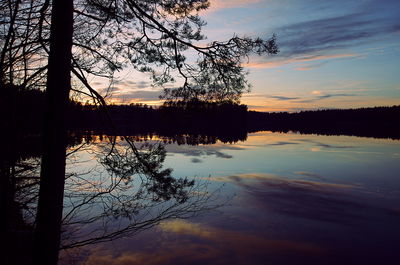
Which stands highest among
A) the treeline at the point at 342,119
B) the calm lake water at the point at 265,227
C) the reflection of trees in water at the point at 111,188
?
the treeline at the point at 342,119

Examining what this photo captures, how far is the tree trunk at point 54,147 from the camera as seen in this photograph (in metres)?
3.86

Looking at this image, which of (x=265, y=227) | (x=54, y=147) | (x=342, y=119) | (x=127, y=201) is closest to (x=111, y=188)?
(x=127, y=201)

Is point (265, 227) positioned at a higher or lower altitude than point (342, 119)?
lower

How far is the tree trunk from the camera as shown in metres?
3.86

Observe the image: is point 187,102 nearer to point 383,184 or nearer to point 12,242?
point 12,242

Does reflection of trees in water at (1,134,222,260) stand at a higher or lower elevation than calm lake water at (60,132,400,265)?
higher

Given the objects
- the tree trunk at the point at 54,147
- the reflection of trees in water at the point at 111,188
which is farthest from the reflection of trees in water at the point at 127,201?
the tree trunk at the point at 54,147

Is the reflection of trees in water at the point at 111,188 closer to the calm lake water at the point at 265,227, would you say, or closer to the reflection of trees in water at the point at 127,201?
the reflection of trees in water at the point at 127,201

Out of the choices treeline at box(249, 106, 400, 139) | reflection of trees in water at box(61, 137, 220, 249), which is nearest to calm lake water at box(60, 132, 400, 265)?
reflection of trees in water at box(61, 137, 220, 249)

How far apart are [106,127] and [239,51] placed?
3.07 metres

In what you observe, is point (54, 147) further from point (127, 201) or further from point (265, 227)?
point (265, 227)

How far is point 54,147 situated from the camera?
388 centimetres

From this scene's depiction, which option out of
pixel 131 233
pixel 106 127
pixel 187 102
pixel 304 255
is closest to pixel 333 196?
pixel 304 255

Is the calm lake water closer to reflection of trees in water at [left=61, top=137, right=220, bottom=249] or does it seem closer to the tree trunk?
reflection of trees in water at [left=61, top=137, right=220, bottom=249]
